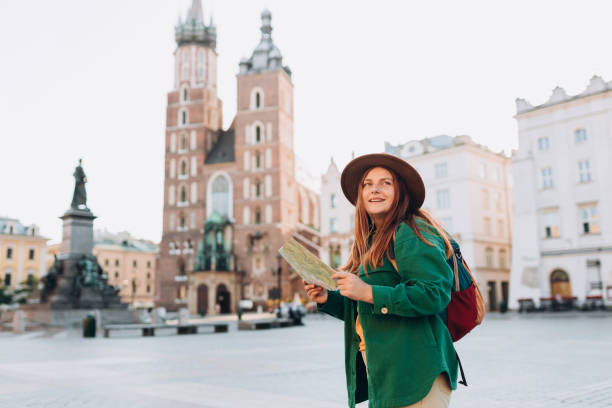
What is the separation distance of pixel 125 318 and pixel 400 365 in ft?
80.6

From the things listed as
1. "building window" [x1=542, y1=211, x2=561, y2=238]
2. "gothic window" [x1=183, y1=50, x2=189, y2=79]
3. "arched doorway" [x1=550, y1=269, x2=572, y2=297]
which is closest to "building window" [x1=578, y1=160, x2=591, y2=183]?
"building window" [x1=542, y1=211, x2=561, y2=238]

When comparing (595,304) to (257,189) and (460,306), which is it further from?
(257,189)

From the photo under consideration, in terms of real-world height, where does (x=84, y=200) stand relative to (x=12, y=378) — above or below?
above

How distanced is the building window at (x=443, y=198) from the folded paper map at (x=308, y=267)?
44.6 m

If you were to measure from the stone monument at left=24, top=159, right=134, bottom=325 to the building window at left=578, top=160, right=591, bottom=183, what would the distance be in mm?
27660

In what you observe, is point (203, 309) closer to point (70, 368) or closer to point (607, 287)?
point (607, 287)

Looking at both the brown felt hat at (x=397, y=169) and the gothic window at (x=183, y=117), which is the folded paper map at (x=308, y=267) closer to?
the brown felt hat at (x=397, y=169)

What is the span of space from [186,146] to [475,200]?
36902 millimetres

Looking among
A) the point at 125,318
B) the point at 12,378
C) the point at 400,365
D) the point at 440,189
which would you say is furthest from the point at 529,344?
the point at 440,189

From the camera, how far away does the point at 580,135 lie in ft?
118

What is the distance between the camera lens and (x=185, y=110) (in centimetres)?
6950

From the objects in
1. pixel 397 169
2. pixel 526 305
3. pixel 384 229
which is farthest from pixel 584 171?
pixel 384 229

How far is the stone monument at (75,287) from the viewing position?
79.0 feet

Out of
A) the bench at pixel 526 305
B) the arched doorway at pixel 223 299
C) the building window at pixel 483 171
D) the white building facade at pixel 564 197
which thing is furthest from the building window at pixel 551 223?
the arched doorway at pixel 223 299
